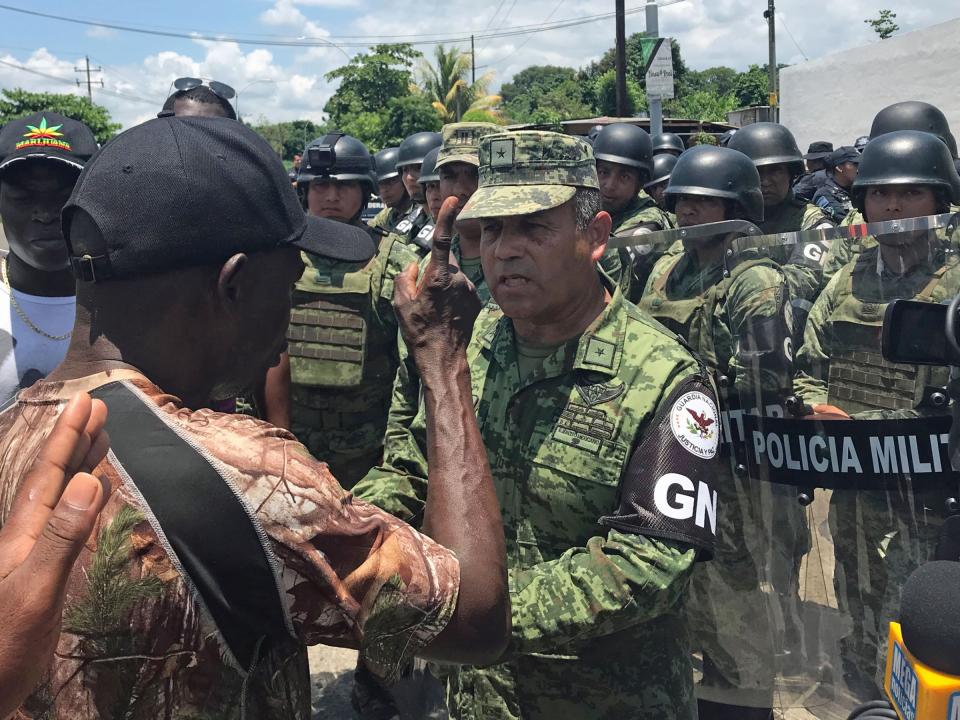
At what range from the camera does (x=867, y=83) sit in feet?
59.0

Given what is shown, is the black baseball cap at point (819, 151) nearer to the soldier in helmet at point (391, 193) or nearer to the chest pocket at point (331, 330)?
the soldier in helmet at point (391, 193)

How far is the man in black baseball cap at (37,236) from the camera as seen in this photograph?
2.89 metres

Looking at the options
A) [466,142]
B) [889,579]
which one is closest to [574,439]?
[889,579]

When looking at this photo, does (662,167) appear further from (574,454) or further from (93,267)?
(93,267)

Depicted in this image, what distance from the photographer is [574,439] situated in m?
2.18

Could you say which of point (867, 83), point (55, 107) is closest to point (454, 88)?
point (55, 107)

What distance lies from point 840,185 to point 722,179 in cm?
653

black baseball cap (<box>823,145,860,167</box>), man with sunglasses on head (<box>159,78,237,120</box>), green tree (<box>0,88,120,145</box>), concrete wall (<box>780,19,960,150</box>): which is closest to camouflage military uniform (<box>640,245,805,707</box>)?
man with sunglasses on head (<box>159,78,237,120</box>)

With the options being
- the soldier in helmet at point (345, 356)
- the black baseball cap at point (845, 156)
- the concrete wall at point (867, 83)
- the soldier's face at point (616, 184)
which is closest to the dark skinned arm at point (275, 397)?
the soldier in helmet at point (345, 356)

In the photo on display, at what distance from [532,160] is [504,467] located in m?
0.84

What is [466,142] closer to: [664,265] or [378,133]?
[664,265]

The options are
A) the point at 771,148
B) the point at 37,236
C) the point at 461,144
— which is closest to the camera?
the point at 37,236

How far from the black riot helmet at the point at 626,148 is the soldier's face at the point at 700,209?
51.6 inches

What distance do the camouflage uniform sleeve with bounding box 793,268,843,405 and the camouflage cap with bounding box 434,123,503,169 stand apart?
258 centimetres
